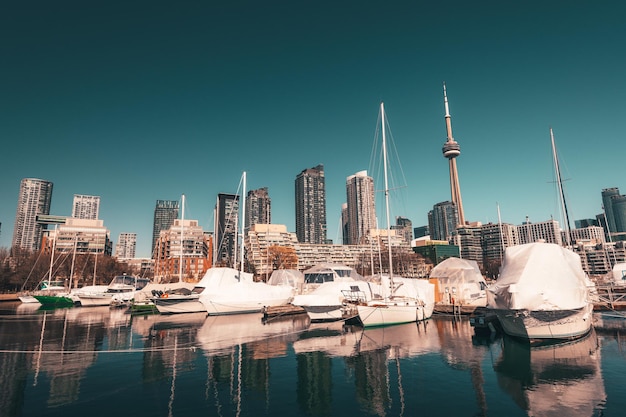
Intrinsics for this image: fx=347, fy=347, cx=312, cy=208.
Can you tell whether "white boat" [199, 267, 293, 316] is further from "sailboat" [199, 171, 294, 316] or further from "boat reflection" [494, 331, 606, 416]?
"boat reflection" [494, 331, 606, 416]

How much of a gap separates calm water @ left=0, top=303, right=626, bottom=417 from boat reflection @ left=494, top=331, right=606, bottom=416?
71 millimetres

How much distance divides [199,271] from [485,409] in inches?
6796

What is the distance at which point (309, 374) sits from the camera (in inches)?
872

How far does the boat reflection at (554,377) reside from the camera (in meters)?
16.6

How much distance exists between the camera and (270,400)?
699 inches

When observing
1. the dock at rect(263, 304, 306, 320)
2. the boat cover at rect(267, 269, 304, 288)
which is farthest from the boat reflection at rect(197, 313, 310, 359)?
the boat cover at rect(267, 269, 304, 288)

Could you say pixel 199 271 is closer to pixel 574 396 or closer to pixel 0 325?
pixel 0 325

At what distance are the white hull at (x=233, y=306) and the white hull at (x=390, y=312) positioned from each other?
20801 millimetres

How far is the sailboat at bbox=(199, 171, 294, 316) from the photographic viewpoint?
5197cm

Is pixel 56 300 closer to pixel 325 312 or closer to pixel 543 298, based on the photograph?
pixel 325 312

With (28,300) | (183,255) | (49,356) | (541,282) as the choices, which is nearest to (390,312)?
(541,282)

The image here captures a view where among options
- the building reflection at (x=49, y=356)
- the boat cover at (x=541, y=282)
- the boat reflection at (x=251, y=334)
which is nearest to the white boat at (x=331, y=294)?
the boat reflection at (x=251, y=334)

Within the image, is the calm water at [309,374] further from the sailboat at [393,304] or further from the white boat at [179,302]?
the white boat at [179,302]

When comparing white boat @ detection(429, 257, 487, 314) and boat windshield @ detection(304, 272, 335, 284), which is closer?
white boat @ detection(429, 257, 487, 314)
